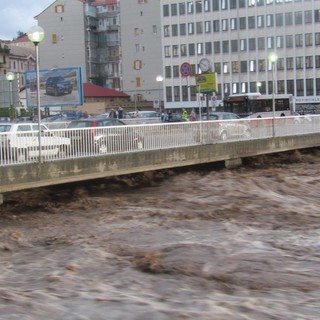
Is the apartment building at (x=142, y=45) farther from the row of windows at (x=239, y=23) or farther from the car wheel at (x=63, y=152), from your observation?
the car wheel at (x=63, y=152)

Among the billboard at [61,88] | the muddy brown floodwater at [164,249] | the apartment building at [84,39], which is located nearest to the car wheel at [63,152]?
the muddy brown floodwater at [164,249]

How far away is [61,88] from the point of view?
34031mm

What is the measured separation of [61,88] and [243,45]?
57.4 meters

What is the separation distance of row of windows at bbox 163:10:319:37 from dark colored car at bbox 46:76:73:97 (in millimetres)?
56934

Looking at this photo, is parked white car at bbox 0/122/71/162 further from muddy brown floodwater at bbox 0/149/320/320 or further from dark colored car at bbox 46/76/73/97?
dark colored car at bbox 46/76/73/97

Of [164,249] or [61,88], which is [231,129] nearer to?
[164,249]

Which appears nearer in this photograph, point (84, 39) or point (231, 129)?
point (231, 129)

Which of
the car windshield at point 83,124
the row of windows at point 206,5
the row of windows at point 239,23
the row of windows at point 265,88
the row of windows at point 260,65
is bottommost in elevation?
the car windshield at point 83,124

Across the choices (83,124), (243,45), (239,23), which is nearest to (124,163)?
(83,124)

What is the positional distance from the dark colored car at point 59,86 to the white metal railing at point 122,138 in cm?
1561

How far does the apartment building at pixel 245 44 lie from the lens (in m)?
82.9

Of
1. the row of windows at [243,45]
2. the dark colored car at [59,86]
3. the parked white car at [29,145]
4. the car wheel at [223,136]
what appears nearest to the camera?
the parked white car at [29,145]

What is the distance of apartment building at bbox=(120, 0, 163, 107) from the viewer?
322 feet

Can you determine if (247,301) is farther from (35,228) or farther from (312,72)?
(312,72)
